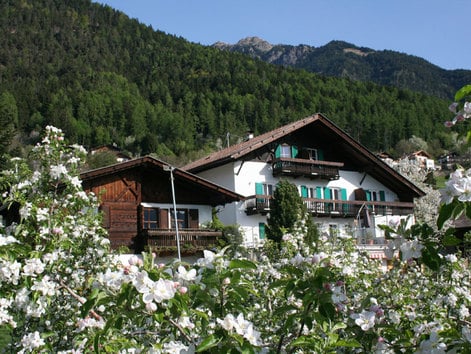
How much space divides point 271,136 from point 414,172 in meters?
28.3

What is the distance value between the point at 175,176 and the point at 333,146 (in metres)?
12.5

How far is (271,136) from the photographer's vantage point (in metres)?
29.5

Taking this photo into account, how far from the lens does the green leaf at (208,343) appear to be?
96.7 inches

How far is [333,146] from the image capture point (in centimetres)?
3291

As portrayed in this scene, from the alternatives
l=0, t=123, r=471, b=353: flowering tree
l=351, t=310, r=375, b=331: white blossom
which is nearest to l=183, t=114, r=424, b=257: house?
l=0, t=123, r=471, b=353: flowering tree

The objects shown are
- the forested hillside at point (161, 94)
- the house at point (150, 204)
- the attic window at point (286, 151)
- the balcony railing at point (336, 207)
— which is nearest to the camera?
the house at point (150, 204)

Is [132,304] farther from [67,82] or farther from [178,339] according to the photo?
[67,82]

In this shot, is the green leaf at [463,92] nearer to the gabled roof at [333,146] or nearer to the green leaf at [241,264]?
the green leaf at [241,264]

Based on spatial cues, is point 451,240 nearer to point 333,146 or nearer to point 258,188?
point 258,188

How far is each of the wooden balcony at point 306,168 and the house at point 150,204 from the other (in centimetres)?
589

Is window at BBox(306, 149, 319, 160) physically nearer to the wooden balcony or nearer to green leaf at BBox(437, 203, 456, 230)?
the wooden balcony

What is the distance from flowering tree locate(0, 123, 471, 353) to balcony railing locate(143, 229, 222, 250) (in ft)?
52.2

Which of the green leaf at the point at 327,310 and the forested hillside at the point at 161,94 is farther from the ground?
the forested hillside at the point at 161,94

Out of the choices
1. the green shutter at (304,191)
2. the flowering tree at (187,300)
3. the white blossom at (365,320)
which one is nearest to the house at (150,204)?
the green shutter at (304,191)
